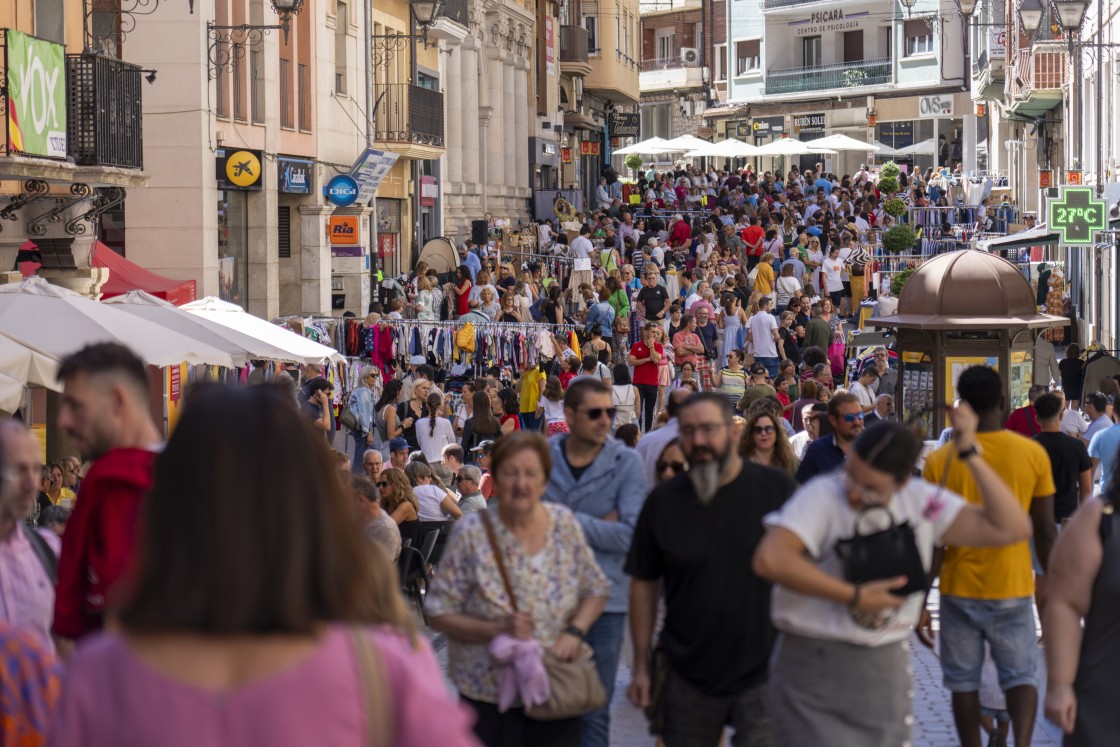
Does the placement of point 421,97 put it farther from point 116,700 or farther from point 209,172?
point 116,700

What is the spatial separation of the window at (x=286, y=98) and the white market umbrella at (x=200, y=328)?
1179 centimetres

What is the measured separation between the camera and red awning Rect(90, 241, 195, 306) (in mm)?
20734

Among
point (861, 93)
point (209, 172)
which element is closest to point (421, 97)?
point (209, 172)

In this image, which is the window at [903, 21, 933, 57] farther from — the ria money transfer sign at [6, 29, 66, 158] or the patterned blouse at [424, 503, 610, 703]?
the patterned blouse at [424, 503, 610, 703]

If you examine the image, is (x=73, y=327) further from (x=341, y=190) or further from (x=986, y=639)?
(x=341, y=190)

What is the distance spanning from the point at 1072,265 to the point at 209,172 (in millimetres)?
20666

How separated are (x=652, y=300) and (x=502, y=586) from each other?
20.6 metres

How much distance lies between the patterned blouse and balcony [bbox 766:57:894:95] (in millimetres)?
70411

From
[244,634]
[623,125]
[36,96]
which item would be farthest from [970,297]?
[623,125]

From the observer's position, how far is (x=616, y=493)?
7016 millimetres

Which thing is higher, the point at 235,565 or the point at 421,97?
the point at 421,97

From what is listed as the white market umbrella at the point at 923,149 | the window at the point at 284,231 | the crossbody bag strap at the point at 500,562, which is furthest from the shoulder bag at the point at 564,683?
the white market umbrella at the point at 923,149

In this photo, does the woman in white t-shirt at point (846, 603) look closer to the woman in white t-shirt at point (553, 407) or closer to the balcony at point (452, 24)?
the woman in white t-shirt at point (553, 407)

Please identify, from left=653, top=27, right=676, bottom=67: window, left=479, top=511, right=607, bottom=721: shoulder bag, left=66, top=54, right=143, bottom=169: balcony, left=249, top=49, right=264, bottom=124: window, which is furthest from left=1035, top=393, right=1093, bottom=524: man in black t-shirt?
left=653, top=27, right=676, bottom=67: window
